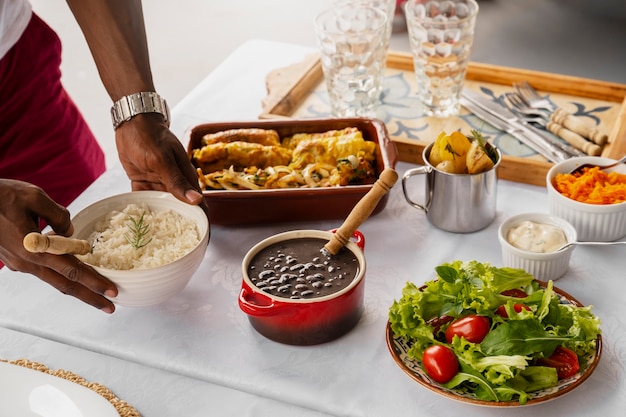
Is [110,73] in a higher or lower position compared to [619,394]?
higher

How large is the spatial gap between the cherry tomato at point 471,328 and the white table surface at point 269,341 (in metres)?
0.11

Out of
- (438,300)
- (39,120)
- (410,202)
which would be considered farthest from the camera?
(39,120)

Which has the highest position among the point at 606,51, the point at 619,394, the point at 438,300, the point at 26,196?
the point at 26,196

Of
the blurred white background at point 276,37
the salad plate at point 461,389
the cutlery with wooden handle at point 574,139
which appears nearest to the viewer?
the salad plate at point 461,389

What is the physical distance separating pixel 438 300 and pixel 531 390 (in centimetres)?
22

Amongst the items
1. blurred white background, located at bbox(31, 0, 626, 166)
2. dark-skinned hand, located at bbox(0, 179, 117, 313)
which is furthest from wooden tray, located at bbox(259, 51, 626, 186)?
blurred white background, located at bbox(31, 0, 626, 166)

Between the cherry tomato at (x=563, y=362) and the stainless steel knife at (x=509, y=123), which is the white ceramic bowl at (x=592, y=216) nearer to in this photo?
the stainless steel knife at (x=509, y=123)

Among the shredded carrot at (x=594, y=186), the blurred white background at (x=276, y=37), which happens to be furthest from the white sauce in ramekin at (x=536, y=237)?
the blurred white background at (x=276, y=37)

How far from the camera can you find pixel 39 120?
1.96 metres

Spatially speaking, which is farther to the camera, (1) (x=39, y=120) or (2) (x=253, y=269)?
(1) (x=39, y=120)

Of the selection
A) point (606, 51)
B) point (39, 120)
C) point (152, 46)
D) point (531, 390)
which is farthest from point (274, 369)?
point (152, 46)

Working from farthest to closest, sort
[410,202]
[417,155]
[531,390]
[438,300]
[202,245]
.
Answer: [417,155], [410,202], [202,245], [438,300], [531,390]

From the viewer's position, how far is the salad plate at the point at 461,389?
1.12 m

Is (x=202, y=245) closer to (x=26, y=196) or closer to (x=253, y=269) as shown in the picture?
(x=253, y=269)
